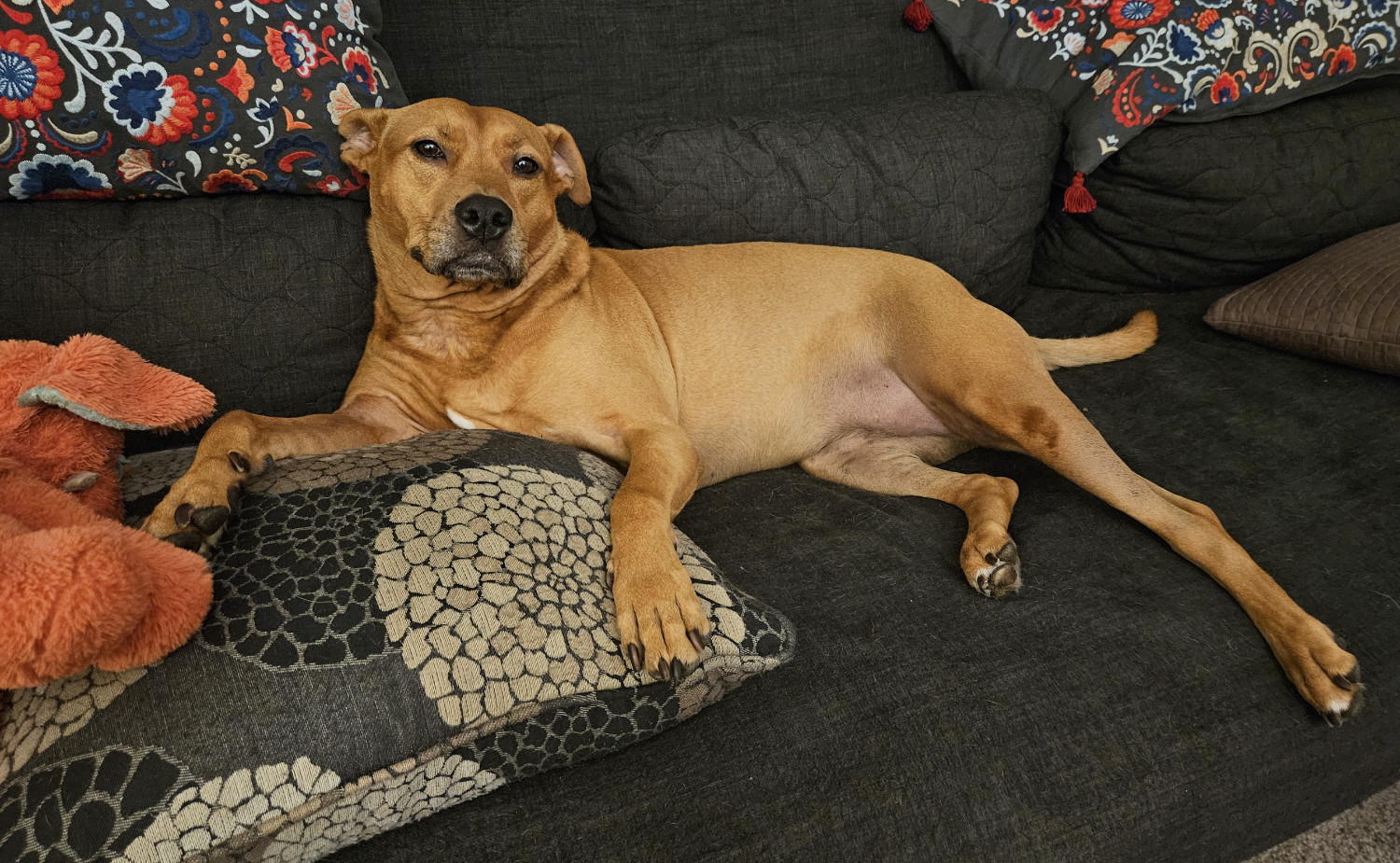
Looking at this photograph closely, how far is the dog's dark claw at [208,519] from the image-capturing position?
4.22 ft

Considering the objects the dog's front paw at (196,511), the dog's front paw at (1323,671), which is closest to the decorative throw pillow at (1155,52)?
the dog's front paw at (1323,671)

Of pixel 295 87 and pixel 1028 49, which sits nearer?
pixel 295 87

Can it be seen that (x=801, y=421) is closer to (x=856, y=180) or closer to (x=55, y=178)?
(x=856, y=180)

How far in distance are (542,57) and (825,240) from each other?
97 centimetres

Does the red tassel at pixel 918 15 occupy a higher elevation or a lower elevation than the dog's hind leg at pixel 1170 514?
higher

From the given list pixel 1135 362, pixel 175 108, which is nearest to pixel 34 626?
pixel 175 108

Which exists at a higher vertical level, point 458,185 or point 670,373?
point 458,185

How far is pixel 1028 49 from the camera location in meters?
2.67

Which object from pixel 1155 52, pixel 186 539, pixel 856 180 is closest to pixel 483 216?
pixel 186 539

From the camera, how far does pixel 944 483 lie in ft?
6.72

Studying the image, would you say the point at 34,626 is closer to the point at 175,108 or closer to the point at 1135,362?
the point at 175,108

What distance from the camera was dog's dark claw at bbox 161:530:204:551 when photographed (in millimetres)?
1248

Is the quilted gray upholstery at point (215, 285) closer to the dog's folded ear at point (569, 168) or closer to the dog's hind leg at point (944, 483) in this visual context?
the dog's folded ear at point (569, 168)

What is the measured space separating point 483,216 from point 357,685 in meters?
1.03
